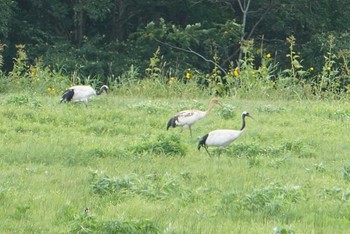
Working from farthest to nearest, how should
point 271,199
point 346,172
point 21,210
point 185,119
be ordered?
point 185,119 → point 346,172 → point 271,199 → point 21,210

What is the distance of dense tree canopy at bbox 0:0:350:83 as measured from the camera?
2916 cm

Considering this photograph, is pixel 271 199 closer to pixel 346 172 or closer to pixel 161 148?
pixel 346 172

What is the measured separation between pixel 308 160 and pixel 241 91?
6.90 metres

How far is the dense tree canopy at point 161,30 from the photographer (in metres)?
29.2

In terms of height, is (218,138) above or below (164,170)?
above

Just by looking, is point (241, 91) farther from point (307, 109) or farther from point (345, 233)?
point (345, 233)

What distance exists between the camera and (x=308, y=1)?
104 ft

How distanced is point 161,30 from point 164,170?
19868 mm

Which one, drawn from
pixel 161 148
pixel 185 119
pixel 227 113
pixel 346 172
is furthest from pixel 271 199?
pixel 227 113

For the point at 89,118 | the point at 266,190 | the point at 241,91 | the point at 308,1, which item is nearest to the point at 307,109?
the point at 241,91

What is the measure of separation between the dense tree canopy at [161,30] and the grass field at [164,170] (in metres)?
13.6

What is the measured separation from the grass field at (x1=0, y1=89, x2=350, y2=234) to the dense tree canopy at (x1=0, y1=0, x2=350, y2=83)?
44.8 feet

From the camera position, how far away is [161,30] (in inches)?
1159

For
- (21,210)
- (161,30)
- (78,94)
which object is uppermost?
(21,210)
